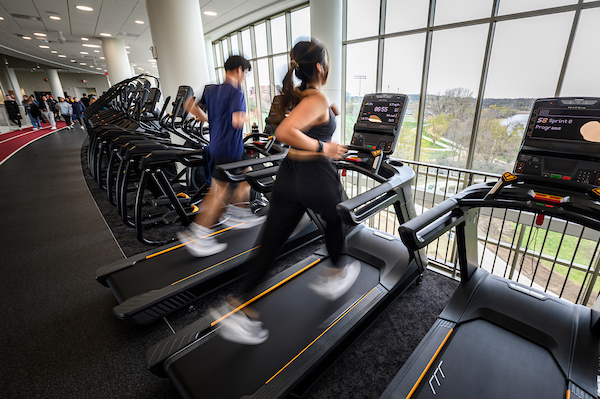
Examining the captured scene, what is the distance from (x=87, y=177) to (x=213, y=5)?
15.8 feet

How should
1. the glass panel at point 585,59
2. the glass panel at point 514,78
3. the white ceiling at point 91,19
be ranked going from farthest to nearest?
the white ceiling at point 91,19 < the glass panel at point 514,78 < the glass panel at point 585,59

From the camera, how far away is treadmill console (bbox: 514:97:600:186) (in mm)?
1370

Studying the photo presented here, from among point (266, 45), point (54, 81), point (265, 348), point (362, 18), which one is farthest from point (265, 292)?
point (54, 81)

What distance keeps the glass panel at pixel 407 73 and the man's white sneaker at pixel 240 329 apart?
183 inches

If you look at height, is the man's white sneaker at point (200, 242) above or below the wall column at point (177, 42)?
below

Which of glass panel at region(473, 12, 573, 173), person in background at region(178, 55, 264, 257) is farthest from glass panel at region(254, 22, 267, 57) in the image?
person in background at region(178, 55, 264, 257)

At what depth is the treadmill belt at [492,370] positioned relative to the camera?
4.04ft

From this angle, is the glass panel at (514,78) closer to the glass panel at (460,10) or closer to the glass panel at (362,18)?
the glass panel at (460,10)

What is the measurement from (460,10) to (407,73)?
1.21 meters

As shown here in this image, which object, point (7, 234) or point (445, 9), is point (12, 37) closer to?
point (7, 234)

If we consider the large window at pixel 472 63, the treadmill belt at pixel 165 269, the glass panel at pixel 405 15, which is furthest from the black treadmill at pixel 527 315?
the glass panel at pixel 405 15

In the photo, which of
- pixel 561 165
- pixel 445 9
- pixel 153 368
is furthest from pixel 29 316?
pixel 445 9

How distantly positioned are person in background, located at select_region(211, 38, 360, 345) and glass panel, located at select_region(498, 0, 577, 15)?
4.44 metres

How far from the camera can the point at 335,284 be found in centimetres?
196
